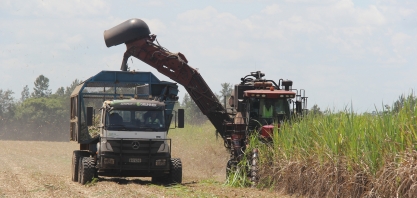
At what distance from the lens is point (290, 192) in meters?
16.1

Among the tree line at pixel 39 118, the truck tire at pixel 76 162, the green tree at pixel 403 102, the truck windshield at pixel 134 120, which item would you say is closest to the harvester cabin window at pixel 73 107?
the truck tire at pixel 76 162

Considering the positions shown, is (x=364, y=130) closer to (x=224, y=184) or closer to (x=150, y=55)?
(x=224, y=184)

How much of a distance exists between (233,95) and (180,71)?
2.33 m

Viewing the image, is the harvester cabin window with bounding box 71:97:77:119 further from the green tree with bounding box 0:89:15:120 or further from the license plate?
the green tree with bounding box 0:89:15:120

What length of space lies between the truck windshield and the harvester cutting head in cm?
448

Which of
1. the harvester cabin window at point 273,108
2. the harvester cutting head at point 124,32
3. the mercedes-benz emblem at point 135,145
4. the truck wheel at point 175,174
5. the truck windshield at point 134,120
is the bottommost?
the truck wheel at point 175,174

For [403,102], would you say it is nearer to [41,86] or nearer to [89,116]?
[89,116]

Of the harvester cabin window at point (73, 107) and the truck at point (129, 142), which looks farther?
the harvester cabin window at point (73, 107)

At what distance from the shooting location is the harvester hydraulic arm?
23688mm

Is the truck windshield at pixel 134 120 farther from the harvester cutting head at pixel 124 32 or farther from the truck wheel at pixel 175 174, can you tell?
the harvester cutting head at pixel 124 32

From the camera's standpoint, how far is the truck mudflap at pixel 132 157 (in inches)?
739

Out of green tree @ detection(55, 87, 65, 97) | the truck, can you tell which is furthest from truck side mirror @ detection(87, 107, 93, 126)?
green tree @ detection(55, 87, 65, 97)

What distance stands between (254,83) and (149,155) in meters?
5.08

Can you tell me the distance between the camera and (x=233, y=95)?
23.3 m
